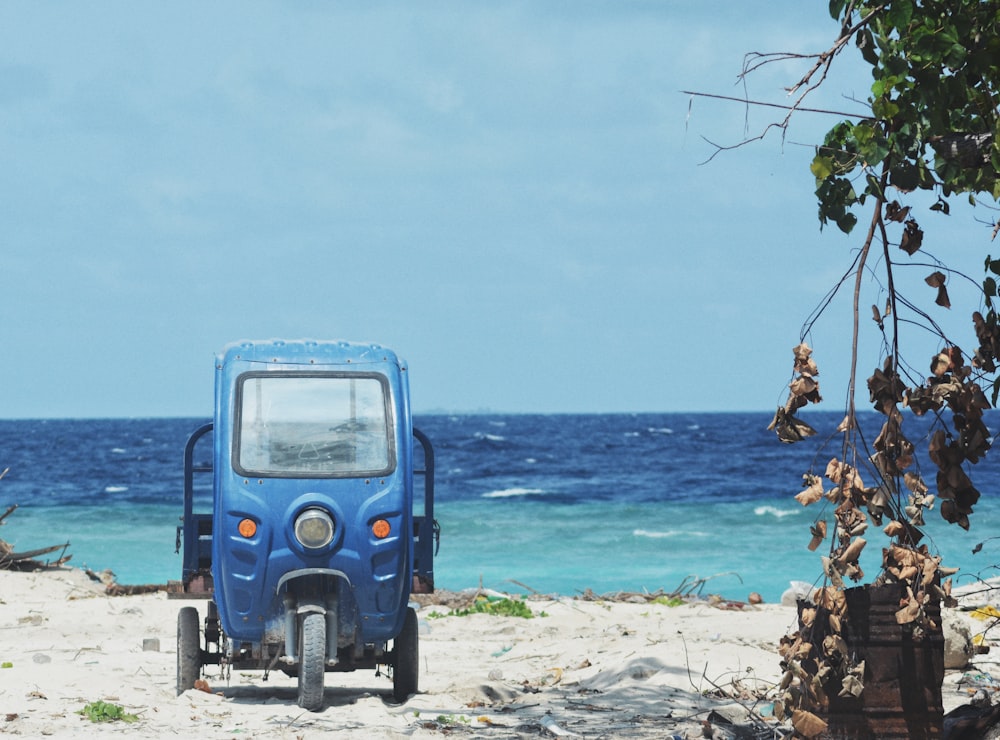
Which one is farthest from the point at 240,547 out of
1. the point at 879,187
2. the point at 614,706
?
the point at 879,187

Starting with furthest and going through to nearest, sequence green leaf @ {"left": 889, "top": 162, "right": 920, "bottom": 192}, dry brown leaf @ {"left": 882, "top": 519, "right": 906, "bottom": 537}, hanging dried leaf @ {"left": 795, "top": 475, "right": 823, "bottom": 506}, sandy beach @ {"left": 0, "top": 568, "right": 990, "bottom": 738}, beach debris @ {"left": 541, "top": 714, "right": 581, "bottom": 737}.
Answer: sandy beach @ {"left": 0, "top": 568, "right": 990, "bottom": 738}, beach debris @ {"left": 541, "top": 714, "right": 581, "bottom": 737}, green leaf @ {"left": 889, "top": 162, "right": 920, "bottom": 192}, dry brown leaf @ {"left": 882, "top": 519, "right": 906, "bottom": 537}, hanging dried leaf @ {"left": 795, "top": 475, "right": 823, "bottom": 506}

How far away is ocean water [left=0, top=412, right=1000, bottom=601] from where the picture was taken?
20.3m

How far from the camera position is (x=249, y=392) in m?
7.43

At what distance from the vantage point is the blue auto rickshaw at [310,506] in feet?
23.6

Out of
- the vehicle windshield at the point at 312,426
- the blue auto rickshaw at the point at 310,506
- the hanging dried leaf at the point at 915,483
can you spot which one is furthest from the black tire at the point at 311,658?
the hanging dried leaf at the point at 915,483

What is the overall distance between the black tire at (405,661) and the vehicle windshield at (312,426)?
3.97ft

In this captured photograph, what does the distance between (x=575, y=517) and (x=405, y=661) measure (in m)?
21.7

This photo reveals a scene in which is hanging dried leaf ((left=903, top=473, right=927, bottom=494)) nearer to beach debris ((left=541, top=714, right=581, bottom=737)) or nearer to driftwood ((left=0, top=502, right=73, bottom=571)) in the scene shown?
beach debris ((left=541, top=714, right=581, bottom=737))

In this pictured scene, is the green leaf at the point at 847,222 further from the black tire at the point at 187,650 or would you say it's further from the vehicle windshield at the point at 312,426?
the black tire at the point at 187,650

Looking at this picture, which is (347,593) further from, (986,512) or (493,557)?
(986,512)

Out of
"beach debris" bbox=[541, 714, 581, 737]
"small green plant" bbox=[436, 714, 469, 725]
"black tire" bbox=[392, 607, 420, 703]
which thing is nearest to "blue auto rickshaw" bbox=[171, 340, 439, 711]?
"black tire" bbox=[392, 607, 420, 703]

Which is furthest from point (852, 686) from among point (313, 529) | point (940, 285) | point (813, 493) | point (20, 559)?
point (20, 559)

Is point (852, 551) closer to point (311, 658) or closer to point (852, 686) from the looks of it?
point (852, 686)

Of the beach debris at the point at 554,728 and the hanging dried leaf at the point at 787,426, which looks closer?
the hanging dried leaf at the point at 787,426
